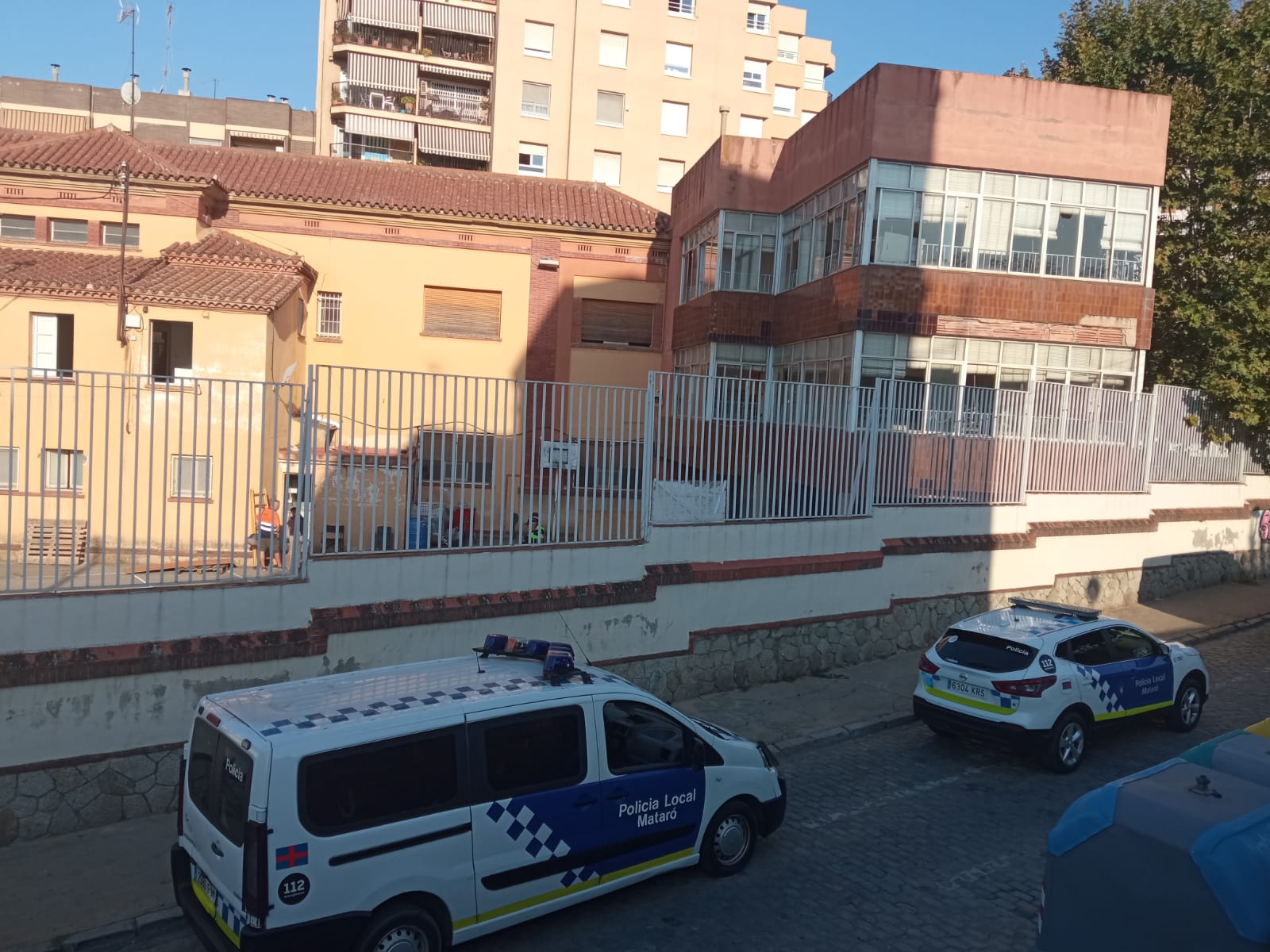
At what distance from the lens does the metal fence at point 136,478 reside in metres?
7.27

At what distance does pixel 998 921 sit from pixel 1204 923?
256 cm

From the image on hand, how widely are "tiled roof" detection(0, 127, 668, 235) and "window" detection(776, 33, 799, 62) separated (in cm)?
2375

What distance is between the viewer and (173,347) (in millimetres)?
22297

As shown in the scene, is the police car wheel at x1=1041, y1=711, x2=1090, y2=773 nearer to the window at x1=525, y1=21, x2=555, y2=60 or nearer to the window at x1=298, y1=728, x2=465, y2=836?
the window at x1=298, y1=728, x2=465, y2=836

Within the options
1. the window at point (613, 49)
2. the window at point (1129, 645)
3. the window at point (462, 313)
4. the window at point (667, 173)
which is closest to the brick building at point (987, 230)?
the window at point (1129, 645)

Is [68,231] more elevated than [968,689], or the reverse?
[68,231]

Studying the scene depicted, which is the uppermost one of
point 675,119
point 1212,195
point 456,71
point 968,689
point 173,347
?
point 456,71

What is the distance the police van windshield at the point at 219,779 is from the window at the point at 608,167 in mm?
37714

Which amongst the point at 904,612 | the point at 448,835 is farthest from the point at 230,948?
the point at 904,612

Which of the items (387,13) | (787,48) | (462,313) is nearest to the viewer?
(462,313)

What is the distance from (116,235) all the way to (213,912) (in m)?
21.2

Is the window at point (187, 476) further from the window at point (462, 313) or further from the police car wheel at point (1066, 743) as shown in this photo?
the window at point (462, 313)

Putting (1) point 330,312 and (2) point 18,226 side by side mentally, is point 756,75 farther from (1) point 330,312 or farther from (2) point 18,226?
(2) point 18,226

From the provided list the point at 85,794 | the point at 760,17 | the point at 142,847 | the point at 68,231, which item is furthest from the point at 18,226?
the point at 760,17
